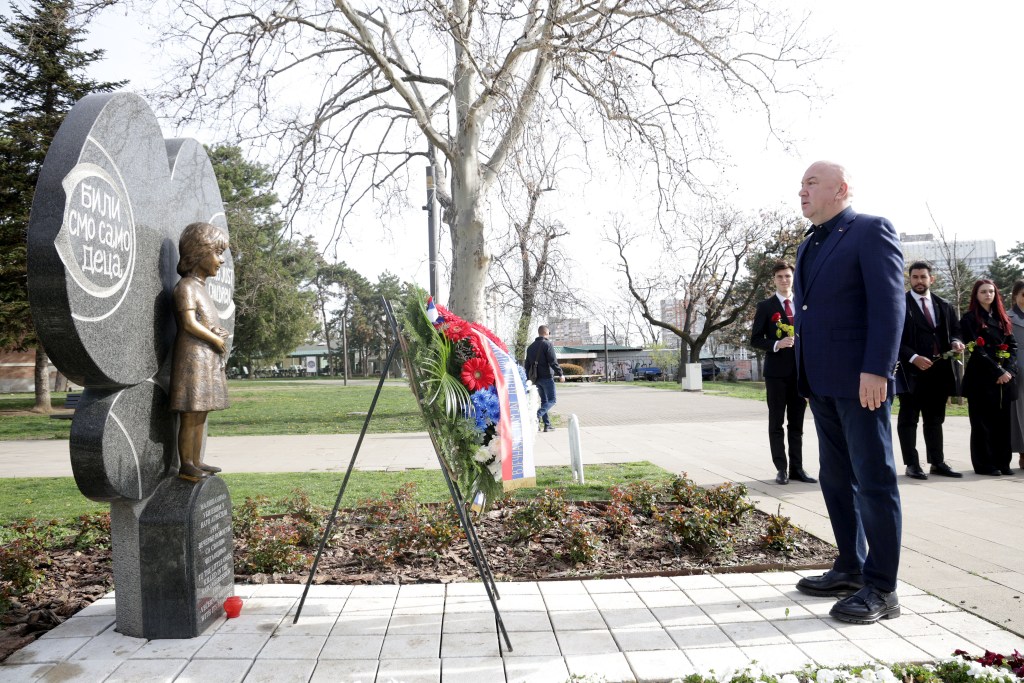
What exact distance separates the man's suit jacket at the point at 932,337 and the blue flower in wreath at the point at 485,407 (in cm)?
591

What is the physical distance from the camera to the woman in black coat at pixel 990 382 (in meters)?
7.89

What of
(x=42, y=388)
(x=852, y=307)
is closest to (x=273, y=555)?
(x=852, y=307)

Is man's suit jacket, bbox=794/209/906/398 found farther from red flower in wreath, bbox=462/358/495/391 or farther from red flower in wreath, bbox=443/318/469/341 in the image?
red flower in wreath, bbox=443/318/469/341

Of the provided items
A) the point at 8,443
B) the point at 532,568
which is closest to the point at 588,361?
the point at 8,443

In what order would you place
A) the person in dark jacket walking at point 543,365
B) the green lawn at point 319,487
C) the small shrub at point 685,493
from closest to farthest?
the small shrub at point 685,493 → the green lawn at point 319,487 → the person in dark jacket walking at point 543,365

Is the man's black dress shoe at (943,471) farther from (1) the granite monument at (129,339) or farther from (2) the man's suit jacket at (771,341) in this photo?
(1) the granite monument at (129,339)

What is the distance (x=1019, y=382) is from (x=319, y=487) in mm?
8141

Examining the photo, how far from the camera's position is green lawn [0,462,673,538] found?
7.03m

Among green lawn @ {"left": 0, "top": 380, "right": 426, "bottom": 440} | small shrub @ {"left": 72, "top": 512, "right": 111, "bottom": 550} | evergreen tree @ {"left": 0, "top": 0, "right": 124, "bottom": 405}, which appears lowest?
green lawn @ {"left": 0, "top": 380, "right": 426, "bottom": 440}

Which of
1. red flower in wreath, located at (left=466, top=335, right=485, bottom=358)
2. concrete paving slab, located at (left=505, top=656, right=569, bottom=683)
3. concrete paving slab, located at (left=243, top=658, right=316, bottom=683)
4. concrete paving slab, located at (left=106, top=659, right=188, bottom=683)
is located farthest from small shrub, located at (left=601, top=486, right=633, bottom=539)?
concrete paving slab, located at (left=106, top=659, right=188, bottom=683)

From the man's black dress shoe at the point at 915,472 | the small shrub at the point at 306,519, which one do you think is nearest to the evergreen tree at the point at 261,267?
the small shrub at the point at 306,519

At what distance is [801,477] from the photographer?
301 inches

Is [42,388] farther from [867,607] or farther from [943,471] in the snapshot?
[867,607]

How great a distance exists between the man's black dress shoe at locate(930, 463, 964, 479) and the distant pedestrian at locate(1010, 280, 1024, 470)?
0.86 meters
